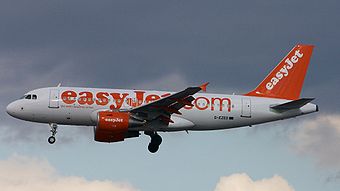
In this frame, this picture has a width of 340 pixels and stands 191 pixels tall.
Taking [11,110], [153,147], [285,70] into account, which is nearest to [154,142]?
[153,147]

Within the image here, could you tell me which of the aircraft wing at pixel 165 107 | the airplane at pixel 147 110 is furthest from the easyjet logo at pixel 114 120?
the aircraft wing at pixel 165 107

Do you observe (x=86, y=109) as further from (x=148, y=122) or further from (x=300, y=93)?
(x=300, y=93)

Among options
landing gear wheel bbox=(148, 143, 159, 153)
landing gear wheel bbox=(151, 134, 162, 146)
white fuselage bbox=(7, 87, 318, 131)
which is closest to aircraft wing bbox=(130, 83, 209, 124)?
white fuselage bbox=(7, 87, 318, 131)

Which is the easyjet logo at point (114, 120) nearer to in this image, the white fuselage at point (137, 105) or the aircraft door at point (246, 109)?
the white fuselage at point (137, 105)

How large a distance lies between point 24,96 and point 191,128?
1256cm

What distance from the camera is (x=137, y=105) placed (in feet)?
217

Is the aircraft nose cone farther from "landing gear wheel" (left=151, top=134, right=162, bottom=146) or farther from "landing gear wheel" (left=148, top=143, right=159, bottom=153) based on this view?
"landing gear wheel" (left=151, top=134, right=162, bottom=146)

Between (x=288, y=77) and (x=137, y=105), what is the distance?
13.5 m

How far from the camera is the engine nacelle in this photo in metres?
64.0

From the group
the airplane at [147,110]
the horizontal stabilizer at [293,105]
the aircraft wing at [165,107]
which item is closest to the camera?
the aircraft wing at [165,107]

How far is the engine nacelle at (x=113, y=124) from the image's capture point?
2518 inches

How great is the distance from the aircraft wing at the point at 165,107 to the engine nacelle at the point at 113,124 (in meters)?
0.65

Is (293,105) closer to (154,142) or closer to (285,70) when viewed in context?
(285,70)

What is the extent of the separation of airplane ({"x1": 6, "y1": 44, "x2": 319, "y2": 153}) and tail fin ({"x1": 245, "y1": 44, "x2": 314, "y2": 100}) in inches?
19.6
